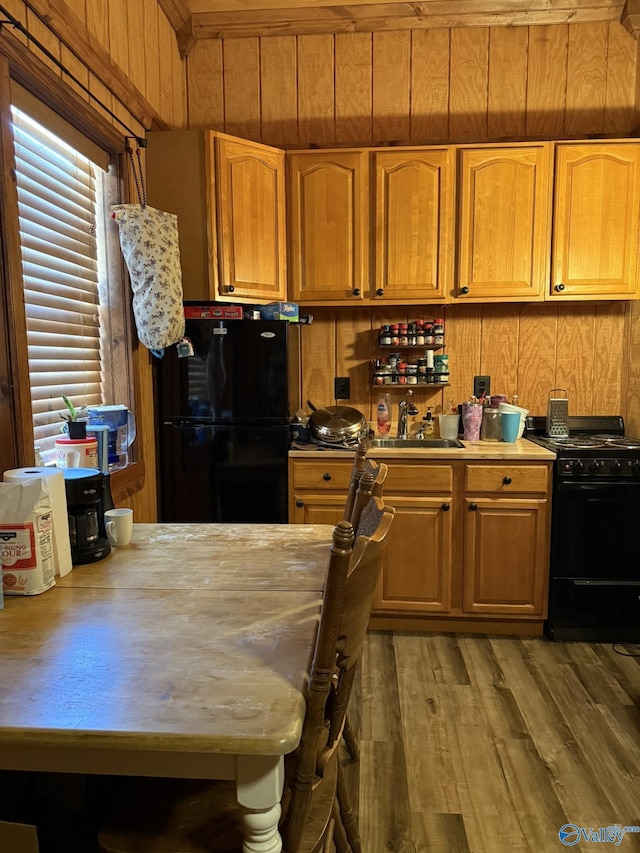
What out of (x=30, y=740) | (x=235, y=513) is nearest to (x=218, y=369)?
(x=235, y=513)

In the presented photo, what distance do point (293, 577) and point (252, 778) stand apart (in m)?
0.55

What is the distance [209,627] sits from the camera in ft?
3.64

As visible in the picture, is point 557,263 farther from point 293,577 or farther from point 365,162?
point 293,577

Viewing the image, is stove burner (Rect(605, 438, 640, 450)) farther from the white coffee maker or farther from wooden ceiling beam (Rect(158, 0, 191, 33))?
wooden ceiling beam (Rect(158, 0, 191, 33))

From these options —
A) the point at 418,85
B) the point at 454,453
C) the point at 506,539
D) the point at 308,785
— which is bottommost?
the point at 506,539

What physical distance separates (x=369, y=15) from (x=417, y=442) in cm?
225

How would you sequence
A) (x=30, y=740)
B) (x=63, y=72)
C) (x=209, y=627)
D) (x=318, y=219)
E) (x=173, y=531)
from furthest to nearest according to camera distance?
(x=318, y=219)
(x=63, y=72)
(x=173, y=531)
(x=209, y=627)
(x=30, y=740)

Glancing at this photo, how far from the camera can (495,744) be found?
1992mm

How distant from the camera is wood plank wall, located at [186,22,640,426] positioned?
9.93 feet

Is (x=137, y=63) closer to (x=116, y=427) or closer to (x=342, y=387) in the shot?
(x=116, y=427)

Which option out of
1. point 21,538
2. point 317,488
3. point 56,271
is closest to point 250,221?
point 56,271

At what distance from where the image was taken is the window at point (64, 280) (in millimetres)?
1896

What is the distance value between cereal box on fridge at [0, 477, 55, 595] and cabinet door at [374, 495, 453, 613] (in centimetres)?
176

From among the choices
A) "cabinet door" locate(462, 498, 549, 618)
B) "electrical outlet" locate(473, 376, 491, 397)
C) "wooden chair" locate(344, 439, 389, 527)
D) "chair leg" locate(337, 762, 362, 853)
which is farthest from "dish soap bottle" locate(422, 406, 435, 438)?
"chair leg" locate(337, 762, 362, 853)
